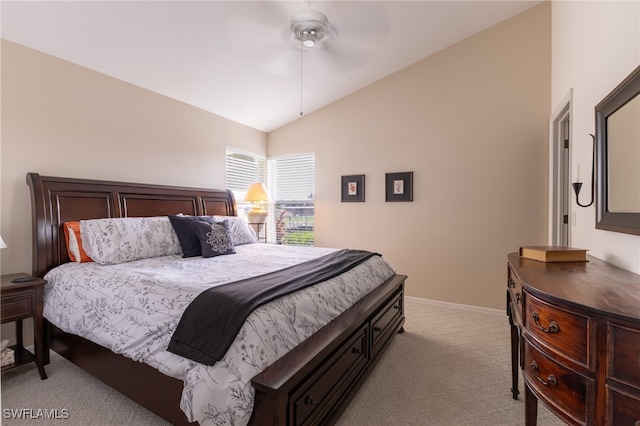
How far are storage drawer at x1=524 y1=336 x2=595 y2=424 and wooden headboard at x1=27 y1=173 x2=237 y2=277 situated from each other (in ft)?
10.7

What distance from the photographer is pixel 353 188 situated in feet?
13.9

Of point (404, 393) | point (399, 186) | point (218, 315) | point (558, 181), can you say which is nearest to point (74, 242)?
point (218, 315)

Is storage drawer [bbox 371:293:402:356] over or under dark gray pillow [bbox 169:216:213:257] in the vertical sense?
under

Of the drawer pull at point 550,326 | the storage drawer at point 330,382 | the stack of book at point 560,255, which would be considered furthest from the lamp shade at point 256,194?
the drawer pull at point 550,326

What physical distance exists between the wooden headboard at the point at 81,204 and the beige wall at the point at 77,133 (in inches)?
5.4

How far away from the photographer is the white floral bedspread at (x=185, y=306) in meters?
1.27

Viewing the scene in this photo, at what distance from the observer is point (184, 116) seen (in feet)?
12.1

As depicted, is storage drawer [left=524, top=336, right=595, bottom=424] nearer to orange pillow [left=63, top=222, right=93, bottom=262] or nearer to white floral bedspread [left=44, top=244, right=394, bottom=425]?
white floral bedspread [left=44, top=244, right=394, bottom=425]

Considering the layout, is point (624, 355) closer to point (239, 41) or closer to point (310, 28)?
point (310, 28)

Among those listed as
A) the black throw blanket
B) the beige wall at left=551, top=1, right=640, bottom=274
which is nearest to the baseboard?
the beige wall at left=551, top=1, right=640, bottom=274

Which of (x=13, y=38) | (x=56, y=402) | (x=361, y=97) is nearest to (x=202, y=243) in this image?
(x=56, y=402)

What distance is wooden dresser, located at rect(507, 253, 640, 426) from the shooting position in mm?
836

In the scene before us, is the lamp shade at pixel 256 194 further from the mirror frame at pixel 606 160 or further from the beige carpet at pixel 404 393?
the mirror frame at pixel 606 160

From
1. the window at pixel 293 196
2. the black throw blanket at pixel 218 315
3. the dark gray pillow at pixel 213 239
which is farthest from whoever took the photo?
the window at pixel 293 196
